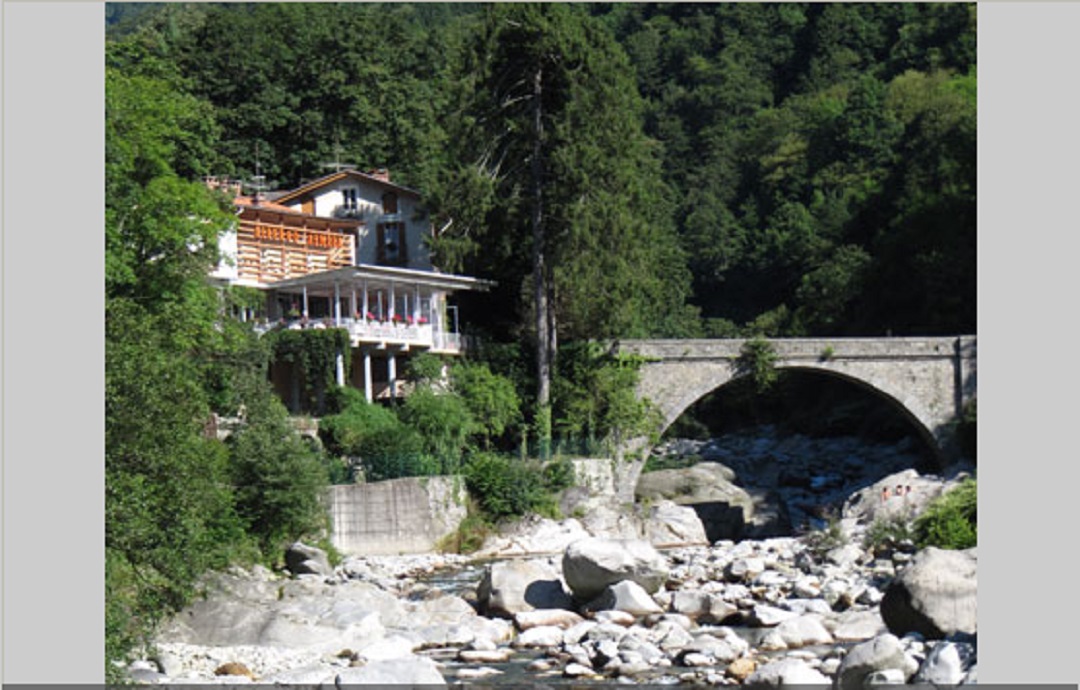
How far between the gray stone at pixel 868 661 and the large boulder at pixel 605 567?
24.6 feet

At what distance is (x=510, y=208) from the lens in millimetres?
39625

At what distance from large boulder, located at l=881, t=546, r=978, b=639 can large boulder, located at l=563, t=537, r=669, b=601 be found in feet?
18.2

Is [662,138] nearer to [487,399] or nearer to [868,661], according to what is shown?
[487,399]

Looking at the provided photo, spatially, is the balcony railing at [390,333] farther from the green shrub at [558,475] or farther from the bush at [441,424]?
the green shrub at [558,475]

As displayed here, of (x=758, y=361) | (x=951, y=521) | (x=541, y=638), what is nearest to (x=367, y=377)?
(x=758, y=361)

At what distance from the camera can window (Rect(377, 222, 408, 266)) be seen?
4816 cm

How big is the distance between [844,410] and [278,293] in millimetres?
22656

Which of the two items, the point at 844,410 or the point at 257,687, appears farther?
the point at 844,410

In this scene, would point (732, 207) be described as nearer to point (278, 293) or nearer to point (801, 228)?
point (801, 228)

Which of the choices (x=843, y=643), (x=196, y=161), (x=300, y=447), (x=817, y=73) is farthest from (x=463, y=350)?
(x=817, y=73)

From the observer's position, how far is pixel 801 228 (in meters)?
64.4

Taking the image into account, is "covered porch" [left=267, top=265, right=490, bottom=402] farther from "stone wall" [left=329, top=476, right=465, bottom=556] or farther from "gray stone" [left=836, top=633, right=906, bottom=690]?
"gray stone" [left=836, top=633, right=906, bottom=690]

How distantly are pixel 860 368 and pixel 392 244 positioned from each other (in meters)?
14.7

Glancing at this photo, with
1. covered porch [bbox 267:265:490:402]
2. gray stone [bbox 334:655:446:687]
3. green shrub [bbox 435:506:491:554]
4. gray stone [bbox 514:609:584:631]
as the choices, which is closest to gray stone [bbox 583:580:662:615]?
gray stone [bbox 514:609:584:631]
